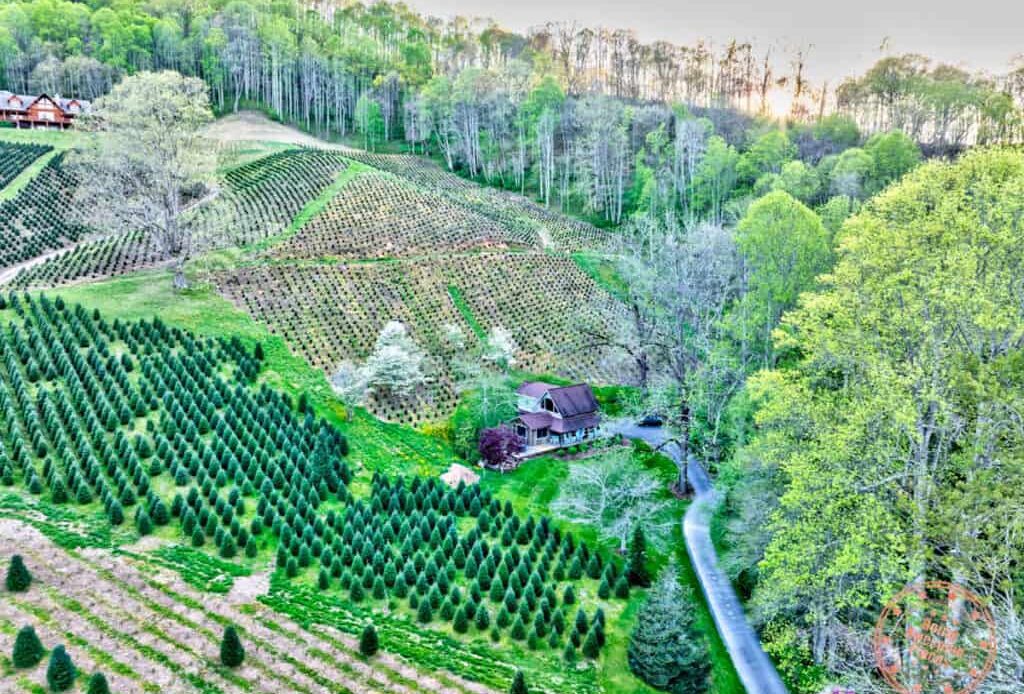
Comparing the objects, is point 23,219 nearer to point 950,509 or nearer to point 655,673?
point 655,673

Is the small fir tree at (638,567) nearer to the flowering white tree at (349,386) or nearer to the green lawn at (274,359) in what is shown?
the green lawn at (274,359)

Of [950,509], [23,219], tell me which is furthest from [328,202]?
[950,509]

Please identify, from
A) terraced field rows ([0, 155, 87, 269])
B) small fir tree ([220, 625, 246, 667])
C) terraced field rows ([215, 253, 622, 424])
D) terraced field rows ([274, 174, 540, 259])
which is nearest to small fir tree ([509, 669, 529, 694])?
small fir tree ([220, 625, 246, 667])

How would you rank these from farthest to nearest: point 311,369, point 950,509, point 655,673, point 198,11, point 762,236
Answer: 1. point 198,11
2. point 311,369
3. point 762,236
4. point 655,673
5. point 950,509

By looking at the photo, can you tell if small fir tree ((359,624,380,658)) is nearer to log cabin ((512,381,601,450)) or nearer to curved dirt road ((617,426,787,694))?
curved dirt road ((617,426,787,694))

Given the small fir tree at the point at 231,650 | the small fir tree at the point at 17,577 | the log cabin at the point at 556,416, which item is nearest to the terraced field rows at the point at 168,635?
Answer: the small fir tree at the point at 231,650

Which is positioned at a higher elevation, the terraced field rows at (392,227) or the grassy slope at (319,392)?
the terraced field rows at (392,227)
